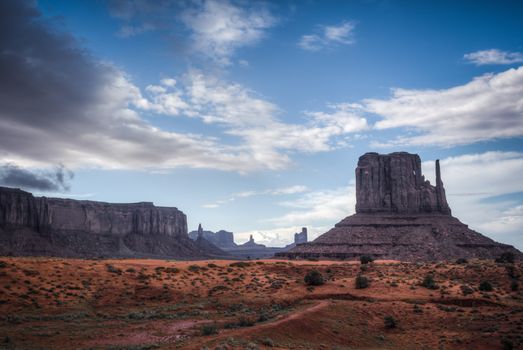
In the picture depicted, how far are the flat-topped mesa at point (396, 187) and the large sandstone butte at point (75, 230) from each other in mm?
79014

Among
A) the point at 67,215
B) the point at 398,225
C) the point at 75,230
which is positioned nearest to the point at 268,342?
the point at 398,225

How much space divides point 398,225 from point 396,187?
15075 millimetres

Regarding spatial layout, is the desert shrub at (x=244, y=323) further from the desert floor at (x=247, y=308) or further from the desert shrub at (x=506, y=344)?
the desert shrub at (x=506, y=344)

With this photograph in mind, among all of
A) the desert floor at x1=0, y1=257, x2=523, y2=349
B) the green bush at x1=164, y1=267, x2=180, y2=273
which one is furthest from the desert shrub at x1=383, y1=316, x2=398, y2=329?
the green bush at x1=164, y1=267, x2=180, y2=273

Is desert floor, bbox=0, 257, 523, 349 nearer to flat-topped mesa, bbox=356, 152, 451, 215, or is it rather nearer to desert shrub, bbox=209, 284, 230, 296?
desert shrub, bbox=209, 284, 230, 296

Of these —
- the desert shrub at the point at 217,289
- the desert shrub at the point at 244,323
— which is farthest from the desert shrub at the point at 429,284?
the desert shrub at the point at 244,323

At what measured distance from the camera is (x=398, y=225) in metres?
112

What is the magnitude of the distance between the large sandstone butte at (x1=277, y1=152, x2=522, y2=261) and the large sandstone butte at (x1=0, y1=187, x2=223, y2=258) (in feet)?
239

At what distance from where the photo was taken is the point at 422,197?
121312 mm

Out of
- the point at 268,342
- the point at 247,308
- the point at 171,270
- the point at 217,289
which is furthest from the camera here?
the point at 171,270

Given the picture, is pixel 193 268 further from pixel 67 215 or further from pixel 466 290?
pixel 67 215

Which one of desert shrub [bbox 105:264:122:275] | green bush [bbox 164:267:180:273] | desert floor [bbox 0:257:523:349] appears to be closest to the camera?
desert floor [bbox 0:257:523:349]

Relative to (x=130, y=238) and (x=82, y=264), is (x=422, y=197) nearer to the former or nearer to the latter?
(x=82, y=264)

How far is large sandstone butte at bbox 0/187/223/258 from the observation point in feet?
456
